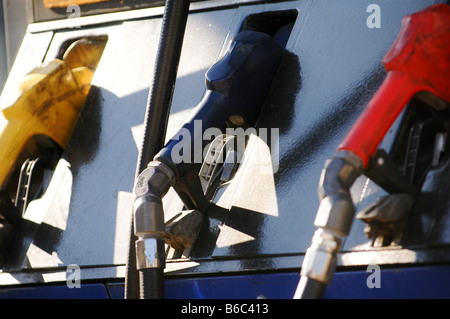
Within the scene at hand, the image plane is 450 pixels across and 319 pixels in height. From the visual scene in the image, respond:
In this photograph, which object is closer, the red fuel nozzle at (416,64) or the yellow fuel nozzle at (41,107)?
the red fuel nozzle at (416,64)

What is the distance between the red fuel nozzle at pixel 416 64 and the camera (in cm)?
109

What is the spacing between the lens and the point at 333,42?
141 cm

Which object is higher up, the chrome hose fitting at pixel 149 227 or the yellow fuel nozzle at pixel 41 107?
the yellow fuel nozzle at pixel 41 107

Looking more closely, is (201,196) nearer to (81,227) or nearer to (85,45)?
(81,227)

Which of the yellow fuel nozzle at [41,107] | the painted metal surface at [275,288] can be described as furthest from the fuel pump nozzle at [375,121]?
the yellow fuel nozzle at [41,107]

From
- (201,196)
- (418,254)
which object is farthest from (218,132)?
(418,254)

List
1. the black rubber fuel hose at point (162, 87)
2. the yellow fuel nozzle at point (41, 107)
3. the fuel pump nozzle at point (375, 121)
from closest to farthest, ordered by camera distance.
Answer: the fuel pump nozzle at point (375, 121), the black rubber fuel hose at point (162, 87), the yellow fuel nozzle at point (41, 107)

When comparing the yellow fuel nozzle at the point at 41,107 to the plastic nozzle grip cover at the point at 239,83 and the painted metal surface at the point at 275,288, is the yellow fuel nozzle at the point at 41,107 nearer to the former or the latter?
the painted metal surface at the point at 275,288

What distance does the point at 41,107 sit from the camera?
1655mm

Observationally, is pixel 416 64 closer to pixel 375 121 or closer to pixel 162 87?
pixel 375 121

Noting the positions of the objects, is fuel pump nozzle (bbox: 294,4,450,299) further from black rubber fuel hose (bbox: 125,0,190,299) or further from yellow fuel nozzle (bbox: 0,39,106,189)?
yellow fuel nozzle (bbox: 0,39,106,189)

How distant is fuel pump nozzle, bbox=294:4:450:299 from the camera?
999mm

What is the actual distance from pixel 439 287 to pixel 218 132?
489mm

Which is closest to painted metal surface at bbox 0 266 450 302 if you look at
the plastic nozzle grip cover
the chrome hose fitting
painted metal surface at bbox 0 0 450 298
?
painted metal surface at bbox 0 0 450 298
